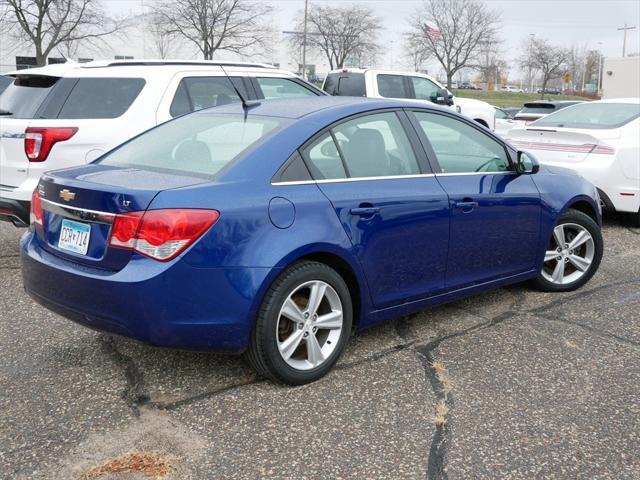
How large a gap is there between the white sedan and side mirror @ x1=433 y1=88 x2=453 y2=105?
4.84m

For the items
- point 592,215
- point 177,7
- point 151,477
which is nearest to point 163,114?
point 592,215

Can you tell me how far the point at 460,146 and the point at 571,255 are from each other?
1.45m

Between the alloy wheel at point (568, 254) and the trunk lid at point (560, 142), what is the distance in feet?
8.27

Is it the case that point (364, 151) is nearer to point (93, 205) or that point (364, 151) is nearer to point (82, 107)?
point (93, 205)

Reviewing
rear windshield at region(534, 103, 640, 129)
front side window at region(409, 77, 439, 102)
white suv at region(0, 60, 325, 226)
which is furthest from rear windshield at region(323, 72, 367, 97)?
white suv at region(0, 60, 325, 226)

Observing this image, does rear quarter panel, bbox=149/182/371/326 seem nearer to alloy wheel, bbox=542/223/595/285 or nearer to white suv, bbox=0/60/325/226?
alloy wheel, bbox=542/223/595/285

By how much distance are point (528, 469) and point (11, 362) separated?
9.29 ft

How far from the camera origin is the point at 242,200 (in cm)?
331

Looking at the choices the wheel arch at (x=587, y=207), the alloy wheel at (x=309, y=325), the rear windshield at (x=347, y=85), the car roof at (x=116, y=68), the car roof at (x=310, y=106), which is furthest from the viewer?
the rear windshield at (x=347, y=85)

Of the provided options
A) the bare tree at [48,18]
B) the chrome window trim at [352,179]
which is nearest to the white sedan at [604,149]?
the chrome window trim at [352,179]

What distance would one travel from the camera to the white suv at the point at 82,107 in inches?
225

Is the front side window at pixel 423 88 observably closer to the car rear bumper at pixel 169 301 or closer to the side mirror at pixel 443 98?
the side mirror at pixel 443 98

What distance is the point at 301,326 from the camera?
357 centimetres

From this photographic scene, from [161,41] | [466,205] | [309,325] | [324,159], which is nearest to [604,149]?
[466,205]
